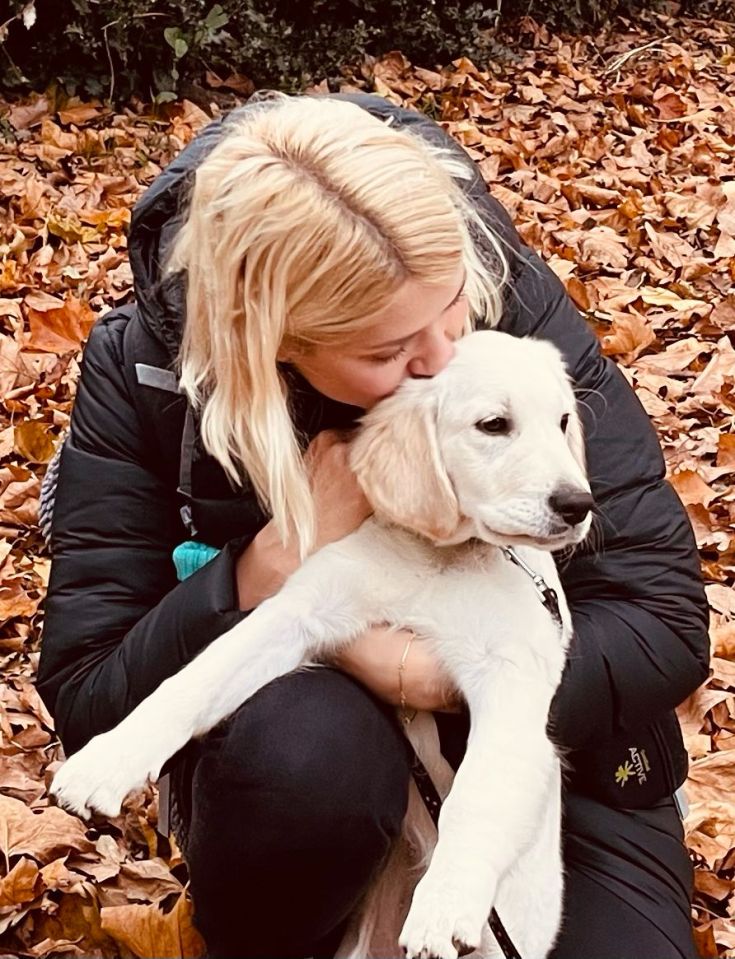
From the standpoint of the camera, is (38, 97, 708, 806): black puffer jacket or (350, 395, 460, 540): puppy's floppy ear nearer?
(350, 395, 460, 540): puppy's floppy ear

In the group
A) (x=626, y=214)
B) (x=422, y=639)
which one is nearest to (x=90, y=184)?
(x=626, y=214)

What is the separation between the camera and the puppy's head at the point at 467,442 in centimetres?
191

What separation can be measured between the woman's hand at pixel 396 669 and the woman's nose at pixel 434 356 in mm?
448

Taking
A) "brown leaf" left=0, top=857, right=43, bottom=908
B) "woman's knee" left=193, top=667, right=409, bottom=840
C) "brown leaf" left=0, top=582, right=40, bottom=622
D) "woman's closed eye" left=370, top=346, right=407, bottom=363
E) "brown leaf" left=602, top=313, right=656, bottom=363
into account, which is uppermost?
"woman's closed eye" left=370, top=346, right=407, bottom=363

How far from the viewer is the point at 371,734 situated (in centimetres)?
193

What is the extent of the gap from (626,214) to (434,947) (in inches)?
154

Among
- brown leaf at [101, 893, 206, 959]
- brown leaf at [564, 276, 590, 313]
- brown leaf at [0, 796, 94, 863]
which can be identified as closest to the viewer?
brown leaf at [101, 893, 206, 959]

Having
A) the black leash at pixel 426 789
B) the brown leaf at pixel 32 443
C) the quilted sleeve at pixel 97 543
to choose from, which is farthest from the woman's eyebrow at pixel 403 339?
the brown leaf at pixel 32 443

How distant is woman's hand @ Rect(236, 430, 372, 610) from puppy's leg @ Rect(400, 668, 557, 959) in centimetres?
37

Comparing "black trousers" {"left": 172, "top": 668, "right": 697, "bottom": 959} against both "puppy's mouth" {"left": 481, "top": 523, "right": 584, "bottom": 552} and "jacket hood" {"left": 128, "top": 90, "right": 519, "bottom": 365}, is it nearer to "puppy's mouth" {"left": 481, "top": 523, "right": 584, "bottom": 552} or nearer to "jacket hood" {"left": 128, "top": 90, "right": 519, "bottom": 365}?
"puppy's mouth" {"left": 481, "top": 523, "right": 584, "bottom": 552}

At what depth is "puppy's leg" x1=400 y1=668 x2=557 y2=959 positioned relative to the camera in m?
1.64

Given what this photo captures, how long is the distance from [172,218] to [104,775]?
978mm

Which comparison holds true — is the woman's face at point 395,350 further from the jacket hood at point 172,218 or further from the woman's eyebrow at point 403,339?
the jacket hood at point 172,218

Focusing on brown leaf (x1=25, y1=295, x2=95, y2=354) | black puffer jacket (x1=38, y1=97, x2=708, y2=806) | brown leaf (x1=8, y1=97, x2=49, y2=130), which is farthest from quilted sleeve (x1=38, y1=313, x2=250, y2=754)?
brown leaf (x1=8, y1=97, x2=49, y2=130)
